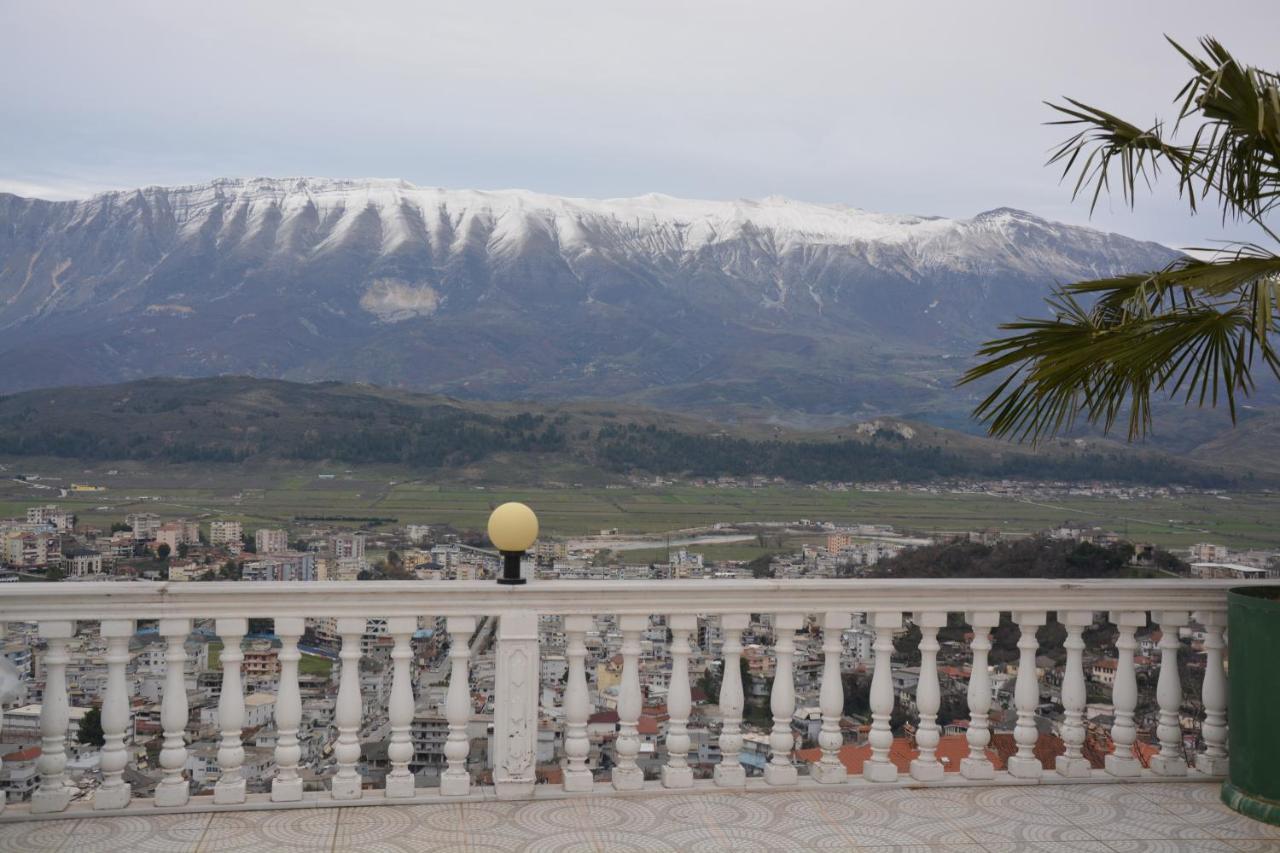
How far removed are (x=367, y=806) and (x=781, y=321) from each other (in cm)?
7781

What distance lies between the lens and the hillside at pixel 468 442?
61.1 ft

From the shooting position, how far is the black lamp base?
385cm

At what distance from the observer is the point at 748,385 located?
4491 centimetres

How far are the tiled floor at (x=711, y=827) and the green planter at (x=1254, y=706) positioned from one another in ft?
0.28

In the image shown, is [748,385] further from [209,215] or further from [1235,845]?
[209,215]

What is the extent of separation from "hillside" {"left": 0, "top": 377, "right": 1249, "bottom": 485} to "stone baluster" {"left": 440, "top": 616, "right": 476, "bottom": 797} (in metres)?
14.9

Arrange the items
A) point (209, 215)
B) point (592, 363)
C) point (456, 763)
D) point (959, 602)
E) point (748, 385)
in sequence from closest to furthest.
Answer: point (456, 763)
point (959, 602)
point (748, 385)
point (592, 363)
point (209, 215)

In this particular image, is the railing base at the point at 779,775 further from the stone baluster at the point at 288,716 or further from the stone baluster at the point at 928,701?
the stone baluster at the point at 288,716

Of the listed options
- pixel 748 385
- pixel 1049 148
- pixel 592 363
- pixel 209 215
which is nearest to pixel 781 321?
pixel 592 363

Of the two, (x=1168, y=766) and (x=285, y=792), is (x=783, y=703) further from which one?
(x=285, y=792)

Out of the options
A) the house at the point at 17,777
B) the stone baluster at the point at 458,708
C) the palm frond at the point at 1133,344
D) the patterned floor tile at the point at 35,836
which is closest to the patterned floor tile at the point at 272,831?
the stone baluster at the point at 458,708

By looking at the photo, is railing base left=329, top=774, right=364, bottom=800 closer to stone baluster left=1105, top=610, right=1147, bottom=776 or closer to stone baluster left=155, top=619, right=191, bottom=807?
stone baluster left=155, top=619, right=191, bottom=807

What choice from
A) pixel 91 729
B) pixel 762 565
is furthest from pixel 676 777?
pixel 762 565

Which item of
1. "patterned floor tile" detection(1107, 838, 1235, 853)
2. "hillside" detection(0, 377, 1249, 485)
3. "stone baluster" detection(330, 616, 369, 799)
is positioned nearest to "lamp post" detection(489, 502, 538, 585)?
→ "stone baluster" detection(330, 616, 369, 799)
